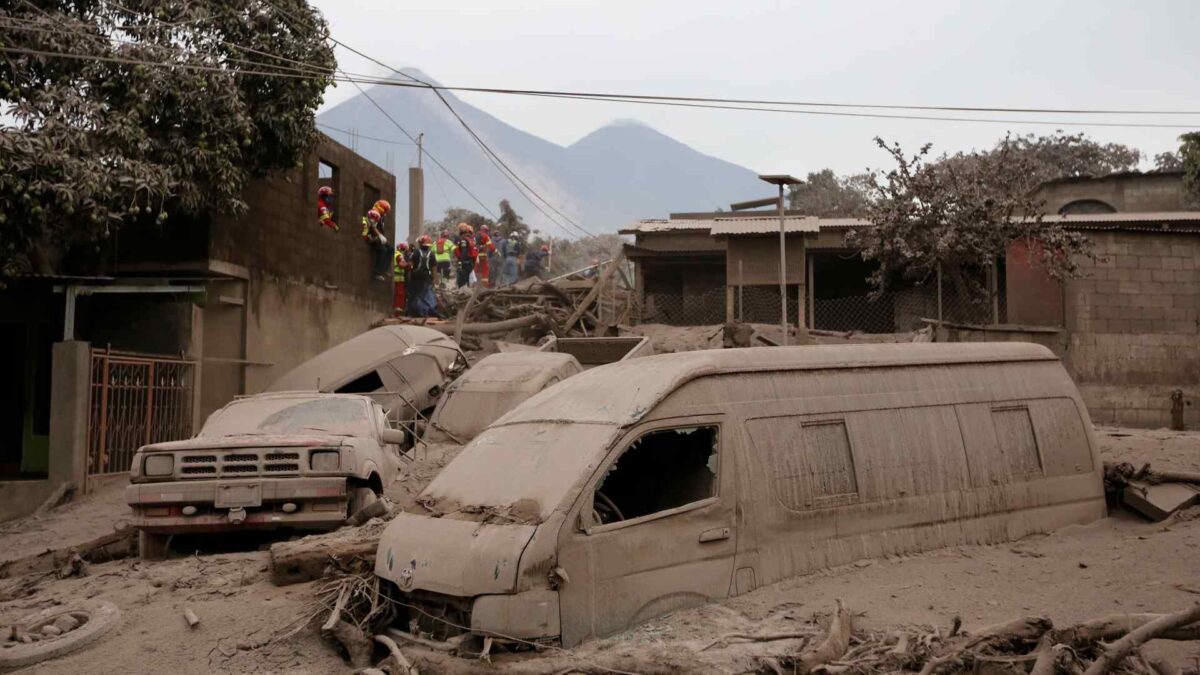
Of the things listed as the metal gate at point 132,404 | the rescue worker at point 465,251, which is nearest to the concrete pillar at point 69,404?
the metal gate at point 132,404

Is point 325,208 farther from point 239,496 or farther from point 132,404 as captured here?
point 239,496

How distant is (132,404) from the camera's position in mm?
14547

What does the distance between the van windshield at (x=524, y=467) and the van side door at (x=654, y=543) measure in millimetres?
119

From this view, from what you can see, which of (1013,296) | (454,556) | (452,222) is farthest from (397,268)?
(452,222)

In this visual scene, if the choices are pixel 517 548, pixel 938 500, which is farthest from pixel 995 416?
pixel 517 548

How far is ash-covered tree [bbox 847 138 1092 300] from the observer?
18281 mm

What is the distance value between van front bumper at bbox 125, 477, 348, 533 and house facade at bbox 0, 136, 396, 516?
5514 mm

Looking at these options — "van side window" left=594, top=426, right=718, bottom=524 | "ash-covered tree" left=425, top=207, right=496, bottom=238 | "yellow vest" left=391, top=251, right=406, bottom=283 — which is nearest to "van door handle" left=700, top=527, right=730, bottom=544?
"van side window" left=594, top=426, right=718, bottom=524

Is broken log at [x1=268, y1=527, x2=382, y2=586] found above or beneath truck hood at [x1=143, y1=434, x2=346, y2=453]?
beneath

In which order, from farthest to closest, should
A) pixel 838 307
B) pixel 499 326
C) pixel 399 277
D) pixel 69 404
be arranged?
pixel 399 277 < pixel 838 307 < pixel 499 326 < pixel 69 404

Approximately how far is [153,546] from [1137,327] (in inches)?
633

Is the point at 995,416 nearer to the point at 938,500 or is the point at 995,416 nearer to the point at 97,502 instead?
the point at 938,500

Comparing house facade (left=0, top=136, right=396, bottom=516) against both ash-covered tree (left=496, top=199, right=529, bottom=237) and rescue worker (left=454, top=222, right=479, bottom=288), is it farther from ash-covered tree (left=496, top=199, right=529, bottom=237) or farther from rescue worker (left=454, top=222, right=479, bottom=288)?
ash-covered tree (left=496, top=199, right=529, bottom=237)

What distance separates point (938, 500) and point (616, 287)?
18.4m
